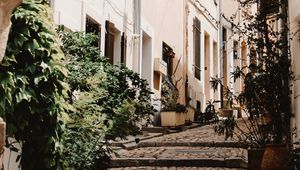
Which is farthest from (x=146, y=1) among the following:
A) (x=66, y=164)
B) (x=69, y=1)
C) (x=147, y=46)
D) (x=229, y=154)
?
(x=66, y=164)

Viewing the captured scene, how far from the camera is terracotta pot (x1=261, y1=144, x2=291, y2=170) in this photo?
27.1 feet

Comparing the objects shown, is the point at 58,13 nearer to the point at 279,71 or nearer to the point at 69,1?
the point at 69,1

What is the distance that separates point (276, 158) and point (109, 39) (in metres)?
6.88

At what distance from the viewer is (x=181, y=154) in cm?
1136

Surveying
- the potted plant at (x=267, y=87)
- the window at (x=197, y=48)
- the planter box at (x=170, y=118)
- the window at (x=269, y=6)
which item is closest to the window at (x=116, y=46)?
the planter box at (x=170, y=118)

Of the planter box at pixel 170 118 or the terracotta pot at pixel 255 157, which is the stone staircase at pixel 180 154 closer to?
the terracotta pot at pixel 255 157

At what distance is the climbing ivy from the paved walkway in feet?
8.11

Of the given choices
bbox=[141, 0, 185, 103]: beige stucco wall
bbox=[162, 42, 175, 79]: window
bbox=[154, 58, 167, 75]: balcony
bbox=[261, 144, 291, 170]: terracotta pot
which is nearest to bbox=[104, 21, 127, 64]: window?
bbox=[141, 0, 185, 103]: beige stucco wall

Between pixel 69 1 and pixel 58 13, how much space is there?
31.5 inches

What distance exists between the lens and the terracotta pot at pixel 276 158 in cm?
826

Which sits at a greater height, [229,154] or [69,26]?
[69,26]

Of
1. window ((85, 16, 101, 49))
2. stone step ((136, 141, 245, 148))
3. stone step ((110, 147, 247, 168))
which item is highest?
window ((85, 16, 101, 49))

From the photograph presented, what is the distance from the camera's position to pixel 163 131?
1545cm

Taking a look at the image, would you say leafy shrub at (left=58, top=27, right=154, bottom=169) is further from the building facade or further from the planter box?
the planter box
